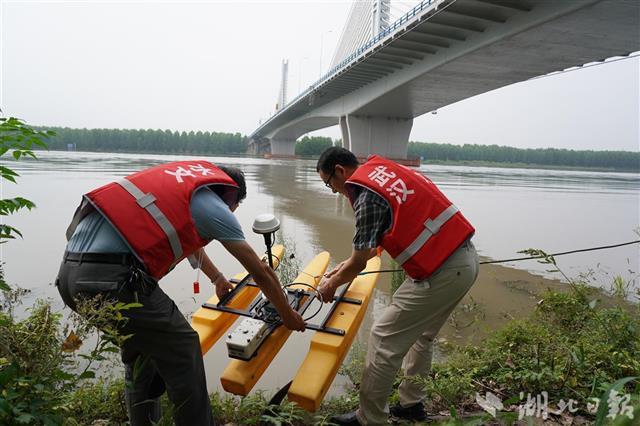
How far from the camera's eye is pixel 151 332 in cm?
198

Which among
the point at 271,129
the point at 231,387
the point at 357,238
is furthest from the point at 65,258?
the point at 271,129

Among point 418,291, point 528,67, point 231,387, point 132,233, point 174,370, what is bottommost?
point 231,387

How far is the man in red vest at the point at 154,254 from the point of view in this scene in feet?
6.28

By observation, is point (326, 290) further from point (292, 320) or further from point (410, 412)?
point (410, 412)

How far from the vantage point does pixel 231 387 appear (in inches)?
101

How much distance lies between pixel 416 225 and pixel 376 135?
2680cm

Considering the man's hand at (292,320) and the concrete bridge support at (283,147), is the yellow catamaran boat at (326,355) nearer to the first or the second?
the man's hand at (292,320)

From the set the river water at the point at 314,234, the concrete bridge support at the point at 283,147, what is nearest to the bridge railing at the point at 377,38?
the river water at the point at 314,234

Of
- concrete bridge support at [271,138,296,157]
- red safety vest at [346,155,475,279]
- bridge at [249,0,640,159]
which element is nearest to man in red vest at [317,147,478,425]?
red safety vest at [346,155,475,279]

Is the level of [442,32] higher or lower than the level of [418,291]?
higher

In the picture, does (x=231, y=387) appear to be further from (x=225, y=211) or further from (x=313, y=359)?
(x=225, y=211)

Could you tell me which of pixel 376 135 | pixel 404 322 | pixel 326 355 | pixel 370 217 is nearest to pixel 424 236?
pixel 370 217

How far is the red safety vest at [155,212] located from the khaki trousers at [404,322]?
4.59ft

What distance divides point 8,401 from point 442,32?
1599cm
